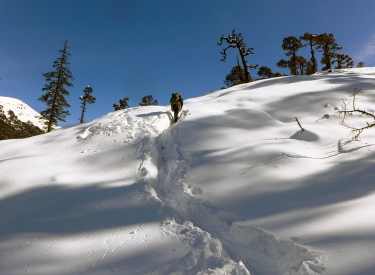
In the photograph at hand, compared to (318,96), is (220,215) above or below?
below

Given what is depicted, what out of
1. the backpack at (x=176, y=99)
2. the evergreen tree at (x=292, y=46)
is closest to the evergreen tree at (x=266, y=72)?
the evergreen tree at (x=292, y=46)

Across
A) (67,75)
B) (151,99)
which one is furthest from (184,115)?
(151,99)

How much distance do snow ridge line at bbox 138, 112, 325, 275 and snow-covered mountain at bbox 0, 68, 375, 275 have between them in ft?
0.05

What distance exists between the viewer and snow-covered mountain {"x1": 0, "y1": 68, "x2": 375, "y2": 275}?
8.20 ft

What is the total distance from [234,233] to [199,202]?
0.90m

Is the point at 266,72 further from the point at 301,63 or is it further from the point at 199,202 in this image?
the point at 199,202

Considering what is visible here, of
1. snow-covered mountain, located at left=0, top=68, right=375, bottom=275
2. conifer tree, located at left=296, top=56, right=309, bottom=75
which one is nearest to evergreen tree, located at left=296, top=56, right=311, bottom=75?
conifer tree, located at left=296, top=56, right=309, bottom=75

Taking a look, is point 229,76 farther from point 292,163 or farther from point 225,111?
point 292,163

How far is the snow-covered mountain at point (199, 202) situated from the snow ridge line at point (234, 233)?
1cm

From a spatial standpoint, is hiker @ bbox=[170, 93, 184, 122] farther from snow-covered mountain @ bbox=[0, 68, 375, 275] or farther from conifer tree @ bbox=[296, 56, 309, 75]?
conifer tree @ bbox=[296, 56, 309, 75]

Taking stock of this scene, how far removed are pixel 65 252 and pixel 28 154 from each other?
478cm

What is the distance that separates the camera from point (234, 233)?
3092 mm

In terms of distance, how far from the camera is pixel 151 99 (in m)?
29.5

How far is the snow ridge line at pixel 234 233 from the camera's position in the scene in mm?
2373
